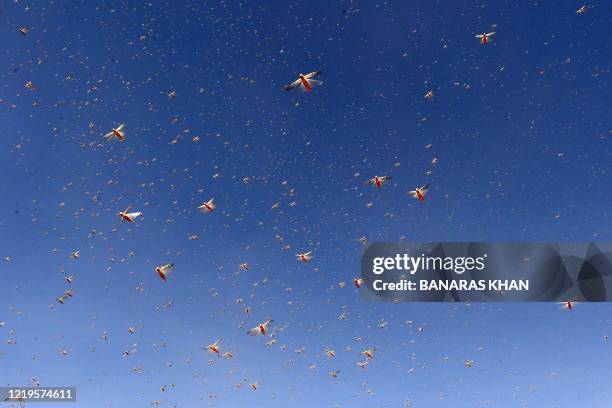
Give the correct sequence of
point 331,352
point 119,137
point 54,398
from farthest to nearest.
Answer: point 54,398 < point 331,352 < point 119,137

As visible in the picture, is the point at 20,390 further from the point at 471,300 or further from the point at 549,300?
the point at 549,300

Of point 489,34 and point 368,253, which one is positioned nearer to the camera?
point 489,34

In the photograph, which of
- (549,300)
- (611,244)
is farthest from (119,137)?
(611,244)

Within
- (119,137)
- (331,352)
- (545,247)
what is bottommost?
(331,352)

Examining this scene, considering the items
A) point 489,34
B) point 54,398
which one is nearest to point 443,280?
point 489,34

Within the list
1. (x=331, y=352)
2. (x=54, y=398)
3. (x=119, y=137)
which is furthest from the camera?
(x=54, y=398)

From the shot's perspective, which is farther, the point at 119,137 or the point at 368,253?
the point at 368,253

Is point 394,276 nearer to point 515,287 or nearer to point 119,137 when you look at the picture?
point 515,287

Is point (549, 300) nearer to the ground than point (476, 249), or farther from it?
nearer to the ground

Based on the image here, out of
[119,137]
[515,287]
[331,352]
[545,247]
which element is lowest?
[331,352]
